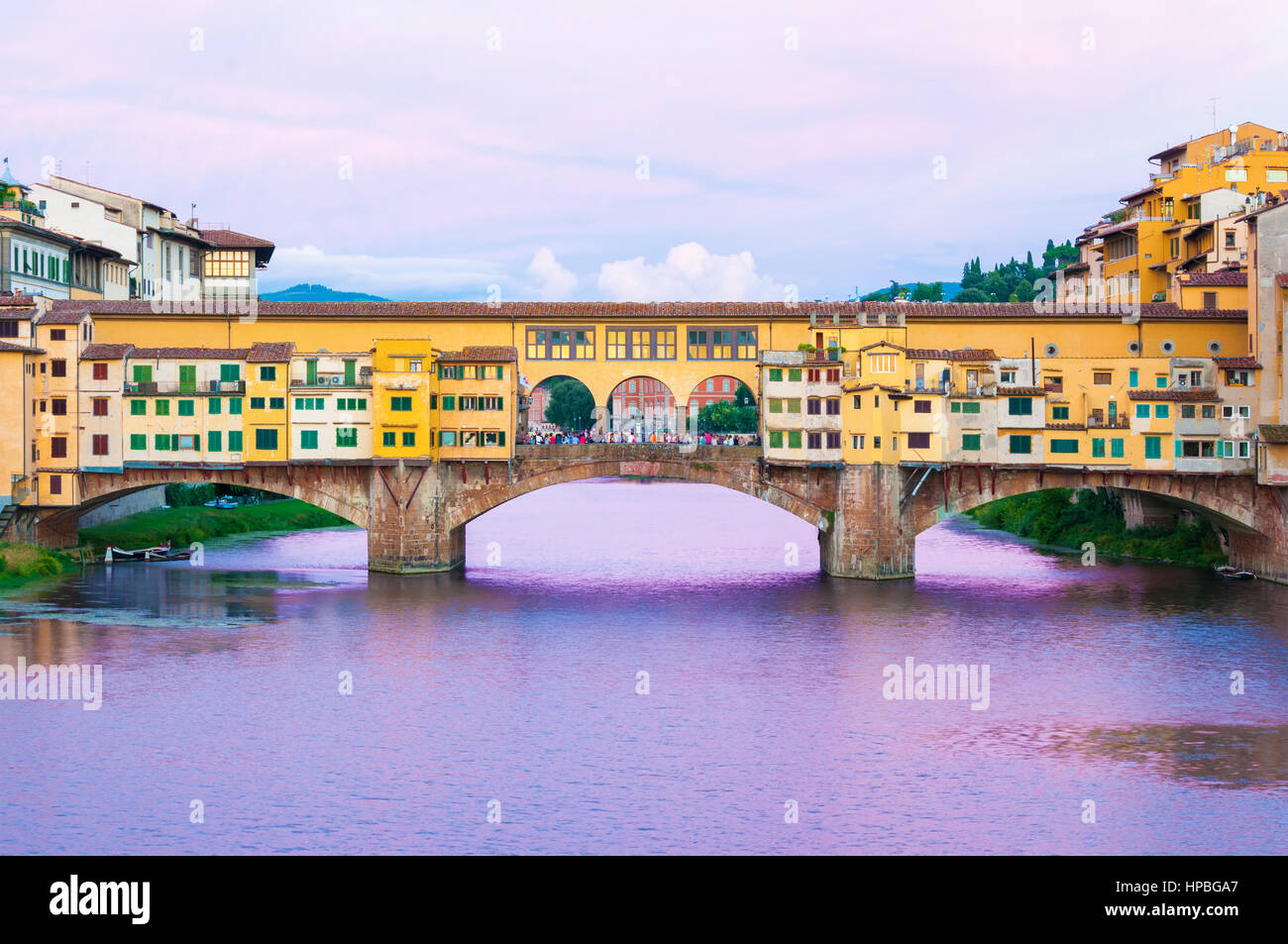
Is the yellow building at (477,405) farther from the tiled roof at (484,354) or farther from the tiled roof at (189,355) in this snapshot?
the tiled roof at (189,355)

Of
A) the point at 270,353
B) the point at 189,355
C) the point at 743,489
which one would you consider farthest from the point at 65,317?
the point at 743,489

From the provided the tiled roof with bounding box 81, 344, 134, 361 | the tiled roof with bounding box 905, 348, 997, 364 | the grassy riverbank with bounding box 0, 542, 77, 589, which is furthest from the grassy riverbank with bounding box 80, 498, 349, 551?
the tiled roof with bounding box 905, 348, 997, 364

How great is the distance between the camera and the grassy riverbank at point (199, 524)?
216 ft

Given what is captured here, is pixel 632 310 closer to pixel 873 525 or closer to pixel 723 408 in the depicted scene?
pixel 873 525

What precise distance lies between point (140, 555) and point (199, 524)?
9.80 metres

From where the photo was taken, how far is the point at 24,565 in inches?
2206

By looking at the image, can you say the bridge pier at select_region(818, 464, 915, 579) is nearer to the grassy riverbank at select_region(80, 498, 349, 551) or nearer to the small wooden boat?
the small wooden boat

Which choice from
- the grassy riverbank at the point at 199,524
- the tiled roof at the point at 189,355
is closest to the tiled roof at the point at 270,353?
the tiled roof at the point at 189,355

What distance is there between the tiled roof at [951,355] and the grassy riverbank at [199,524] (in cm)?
3394

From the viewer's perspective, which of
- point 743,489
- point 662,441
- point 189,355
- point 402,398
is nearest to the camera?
point 402,398

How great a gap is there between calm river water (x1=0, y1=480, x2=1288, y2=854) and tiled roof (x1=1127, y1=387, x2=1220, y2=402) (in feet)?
23.2
